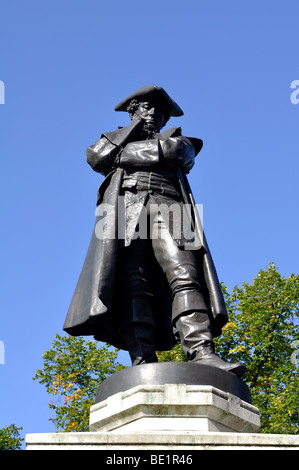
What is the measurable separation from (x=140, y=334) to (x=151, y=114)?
2.52m

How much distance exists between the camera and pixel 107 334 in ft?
23.5

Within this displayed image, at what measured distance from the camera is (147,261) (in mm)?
7242

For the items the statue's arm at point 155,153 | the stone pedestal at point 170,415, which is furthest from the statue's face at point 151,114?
the stone pedestal at point 170,415

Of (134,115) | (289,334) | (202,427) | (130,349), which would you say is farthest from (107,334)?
(289,334)

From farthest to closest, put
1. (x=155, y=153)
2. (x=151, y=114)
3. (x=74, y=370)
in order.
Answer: (x=74, y=370) → (x=151, y=114) → (x=155, y=153)

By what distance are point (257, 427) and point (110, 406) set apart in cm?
126

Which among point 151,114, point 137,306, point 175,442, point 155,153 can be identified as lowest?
point 175,442

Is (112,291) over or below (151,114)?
below

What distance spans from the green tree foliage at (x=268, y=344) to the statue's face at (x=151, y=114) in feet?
37.4

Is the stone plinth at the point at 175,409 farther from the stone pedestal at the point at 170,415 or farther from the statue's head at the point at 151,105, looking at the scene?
the statue's head at the point at 151,105

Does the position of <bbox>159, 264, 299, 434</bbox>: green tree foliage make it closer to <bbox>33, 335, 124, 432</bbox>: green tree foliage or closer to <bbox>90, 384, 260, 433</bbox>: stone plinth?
<bbox>33, 335, 124, 432</bbox>: green tree foliage

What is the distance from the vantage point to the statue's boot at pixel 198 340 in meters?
6.34

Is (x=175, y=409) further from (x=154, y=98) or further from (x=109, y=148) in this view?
(x=154, y=98)

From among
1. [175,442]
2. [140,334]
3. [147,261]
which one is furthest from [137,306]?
[175,442]
